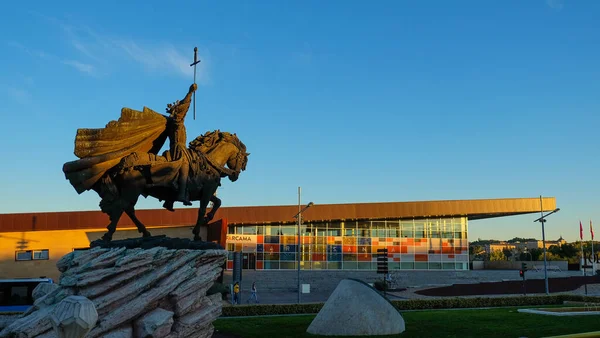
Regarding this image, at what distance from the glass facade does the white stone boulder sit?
29.9 meters

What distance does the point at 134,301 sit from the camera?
10383 millimetres

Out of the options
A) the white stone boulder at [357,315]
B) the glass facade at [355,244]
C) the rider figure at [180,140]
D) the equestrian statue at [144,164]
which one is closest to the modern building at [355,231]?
the glass facade at [355,244]

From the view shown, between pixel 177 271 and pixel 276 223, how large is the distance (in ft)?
116

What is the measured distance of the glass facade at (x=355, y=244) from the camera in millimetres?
46344

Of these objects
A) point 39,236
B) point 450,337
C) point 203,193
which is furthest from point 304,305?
point 39,236

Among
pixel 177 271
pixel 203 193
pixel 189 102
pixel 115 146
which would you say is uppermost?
pixel 189 102

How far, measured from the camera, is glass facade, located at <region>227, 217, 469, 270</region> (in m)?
46.3

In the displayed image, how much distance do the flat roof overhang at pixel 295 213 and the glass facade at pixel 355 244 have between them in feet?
5.04

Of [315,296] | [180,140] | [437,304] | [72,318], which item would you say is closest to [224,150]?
[180,140]

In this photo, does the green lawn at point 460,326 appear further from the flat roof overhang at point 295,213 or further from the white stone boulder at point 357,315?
the flat roof overhang at point 295,213

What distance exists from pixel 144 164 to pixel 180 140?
1075 millimetres

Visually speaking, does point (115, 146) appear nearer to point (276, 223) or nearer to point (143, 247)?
point (143, 247)

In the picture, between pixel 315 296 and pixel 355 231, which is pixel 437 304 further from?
pixel 355 231

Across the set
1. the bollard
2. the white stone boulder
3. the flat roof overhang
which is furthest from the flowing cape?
the flat roof overhang
